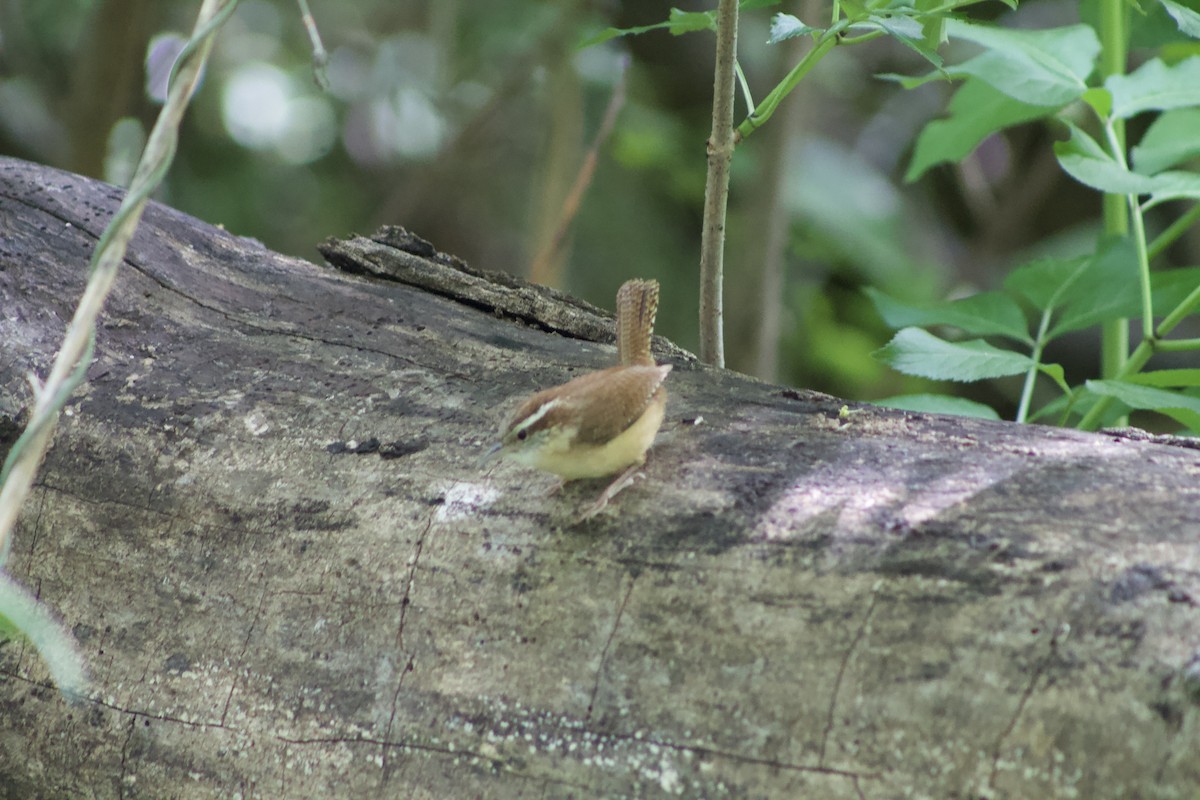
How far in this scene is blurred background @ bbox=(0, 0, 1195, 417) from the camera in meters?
5.40

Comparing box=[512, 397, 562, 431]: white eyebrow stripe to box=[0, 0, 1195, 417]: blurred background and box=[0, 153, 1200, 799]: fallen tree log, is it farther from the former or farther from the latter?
box=[0, 0, 1195, 417]: blurred background

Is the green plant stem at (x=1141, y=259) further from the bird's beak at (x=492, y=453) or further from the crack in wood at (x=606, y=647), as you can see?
the bird's beak at (x=492, y=453)

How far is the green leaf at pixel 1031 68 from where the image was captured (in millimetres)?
2387

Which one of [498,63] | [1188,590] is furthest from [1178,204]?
[1188,590]

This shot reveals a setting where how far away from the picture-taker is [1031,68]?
2432 mm

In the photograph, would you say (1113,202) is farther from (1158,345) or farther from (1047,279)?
(1158,345)

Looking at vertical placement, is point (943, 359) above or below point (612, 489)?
above

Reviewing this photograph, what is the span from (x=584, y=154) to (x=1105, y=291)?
407cm

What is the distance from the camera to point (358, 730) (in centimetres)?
179

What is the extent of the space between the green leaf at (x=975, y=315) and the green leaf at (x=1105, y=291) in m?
0.09

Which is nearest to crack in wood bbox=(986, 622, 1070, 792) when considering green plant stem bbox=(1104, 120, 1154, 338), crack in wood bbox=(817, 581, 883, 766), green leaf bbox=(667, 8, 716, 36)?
crack in wood bbox=(817, 581, 883, 766)

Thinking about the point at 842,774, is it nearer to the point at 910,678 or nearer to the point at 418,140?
the point at 910,678

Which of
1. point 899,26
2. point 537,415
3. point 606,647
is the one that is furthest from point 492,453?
point 899,26

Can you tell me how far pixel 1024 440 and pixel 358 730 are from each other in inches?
53.3
